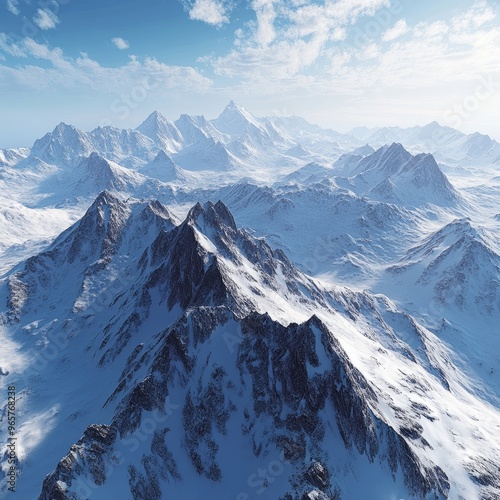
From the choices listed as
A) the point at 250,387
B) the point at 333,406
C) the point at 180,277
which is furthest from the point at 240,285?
the point at 333,406

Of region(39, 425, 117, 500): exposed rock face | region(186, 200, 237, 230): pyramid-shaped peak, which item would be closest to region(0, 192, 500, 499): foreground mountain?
region(39, 425, 117, 500): exposed rock face

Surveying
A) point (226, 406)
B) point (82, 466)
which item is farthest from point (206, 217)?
point (82, 466)

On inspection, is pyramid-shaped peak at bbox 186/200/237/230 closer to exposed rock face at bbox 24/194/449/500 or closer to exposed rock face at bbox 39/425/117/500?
exposed rock face at bbox 24/194/449/500

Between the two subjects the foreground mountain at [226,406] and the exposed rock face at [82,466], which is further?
the foreground mountain at [226,406]

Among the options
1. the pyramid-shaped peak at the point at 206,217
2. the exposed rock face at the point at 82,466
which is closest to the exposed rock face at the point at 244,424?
the exposed rock face at the point at 82,466

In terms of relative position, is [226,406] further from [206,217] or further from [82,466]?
[206,217]

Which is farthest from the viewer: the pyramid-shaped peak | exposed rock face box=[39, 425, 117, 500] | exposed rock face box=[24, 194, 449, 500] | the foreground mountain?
the pyramid-shaped peak

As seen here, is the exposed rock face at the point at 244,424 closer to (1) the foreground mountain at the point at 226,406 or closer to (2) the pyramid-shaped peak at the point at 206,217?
(1) the foreground mountain at the point at 226,406

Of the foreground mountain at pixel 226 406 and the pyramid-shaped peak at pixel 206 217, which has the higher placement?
the pyramid-shaped peak at pixel 206 217
